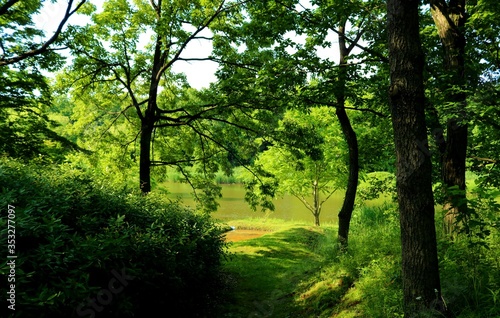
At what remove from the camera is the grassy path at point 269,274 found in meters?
6.43

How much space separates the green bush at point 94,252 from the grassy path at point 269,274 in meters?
0.94

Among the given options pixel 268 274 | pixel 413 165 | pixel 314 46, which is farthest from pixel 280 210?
pixel 413 165

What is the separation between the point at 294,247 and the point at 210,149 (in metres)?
4.85

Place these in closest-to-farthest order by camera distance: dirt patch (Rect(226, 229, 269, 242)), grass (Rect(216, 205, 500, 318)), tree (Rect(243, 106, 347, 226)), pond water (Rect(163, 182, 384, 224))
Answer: grass (Rect(216, 205, 500, 318)) < tree (Rect(243, 106, 347, 226)) < dirt patch (Rect(226, 229, 269, 242)) < pond water (Rect(163, 182, 384, 224))

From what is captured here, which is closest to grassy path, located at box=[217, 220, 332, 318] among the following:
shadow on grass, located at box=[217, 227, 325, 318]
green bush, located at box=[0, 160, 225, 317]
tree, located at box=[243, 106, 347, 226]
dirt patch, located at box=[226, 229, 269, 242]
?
shadow on grass, located at box=[217, 227, 325, 318]

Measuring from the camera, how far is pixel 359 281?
17.9ft

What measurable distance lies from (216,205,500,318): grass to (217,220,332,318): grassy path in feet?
0.06

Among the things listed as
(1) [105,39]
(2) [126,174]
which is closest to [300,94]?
(1) [105,39]

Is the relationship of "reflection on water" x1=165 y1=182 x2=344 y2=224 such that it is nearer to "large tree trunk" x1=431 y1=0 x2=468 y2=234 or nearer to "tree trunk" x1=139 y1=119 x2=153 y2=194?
"tree trunk" x1=139 y1=119 x2=153 y2=194

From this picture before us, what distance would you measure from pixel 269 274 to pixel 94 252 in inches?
245

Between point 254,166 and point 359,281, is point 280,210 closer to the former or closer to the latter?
point 254,166

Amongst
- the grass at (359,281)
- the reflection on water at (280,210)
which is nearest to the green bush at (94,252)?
the grass at (359,281)

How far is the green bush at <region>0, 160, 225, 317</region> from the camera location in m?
2.90

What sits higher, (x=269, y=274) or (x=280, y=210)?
(x=269, y=274)
